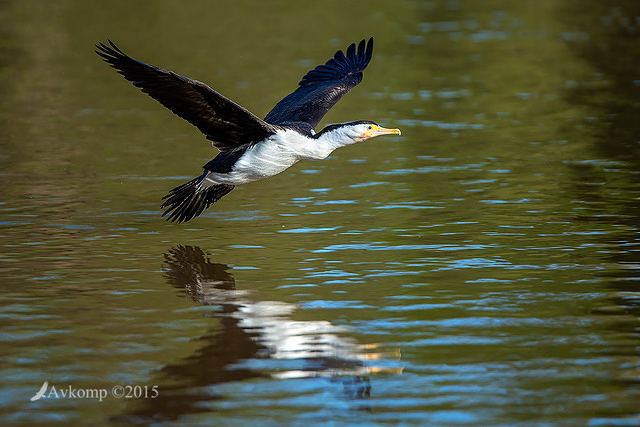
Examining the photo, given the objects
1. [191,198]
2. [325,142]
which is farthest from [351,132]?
[191,198]

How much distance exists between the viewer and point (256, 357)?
7082 mm

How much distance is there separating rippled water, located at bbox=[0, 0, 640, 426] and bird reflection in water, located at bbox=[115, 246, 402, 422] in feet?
0.07

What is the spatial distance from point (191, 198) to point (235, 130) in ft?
4.07

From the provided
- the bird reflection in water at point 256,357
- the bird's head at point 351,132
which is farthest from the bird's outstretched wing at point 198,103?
the bird reflection in water at point 256,357

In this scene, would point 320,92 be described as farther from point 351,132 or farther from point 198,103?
point 198,103

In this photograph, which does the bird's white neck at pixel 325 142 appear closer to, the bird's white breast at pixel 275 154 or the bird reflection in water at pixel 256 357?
the bird's white breast at pixel 275 154

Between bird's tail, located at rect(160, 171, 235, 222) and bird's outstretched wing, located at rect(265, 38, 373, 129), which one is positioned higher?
bird's outstretched wing, located at rect(265, 38, 373, 129)

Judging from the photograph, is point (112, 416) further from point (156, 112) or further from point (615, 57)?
point (615, 57)

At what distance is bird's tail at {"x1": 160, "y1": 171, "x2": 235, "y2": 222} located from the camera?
10.7m

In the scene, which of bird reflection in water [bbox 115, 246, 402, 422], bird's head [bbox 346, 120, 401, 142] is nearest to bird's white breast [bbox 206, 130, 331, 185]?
bird's head [bbox 346, 120, 401, 142]

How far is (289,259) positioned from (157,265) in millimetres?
1322

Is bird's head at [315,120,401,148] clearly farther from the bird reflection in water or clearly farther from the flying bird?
the bird reflection in water

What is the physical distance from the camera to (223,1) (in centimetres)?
3062

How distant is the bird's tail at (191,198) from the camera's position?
10734 millimetres
